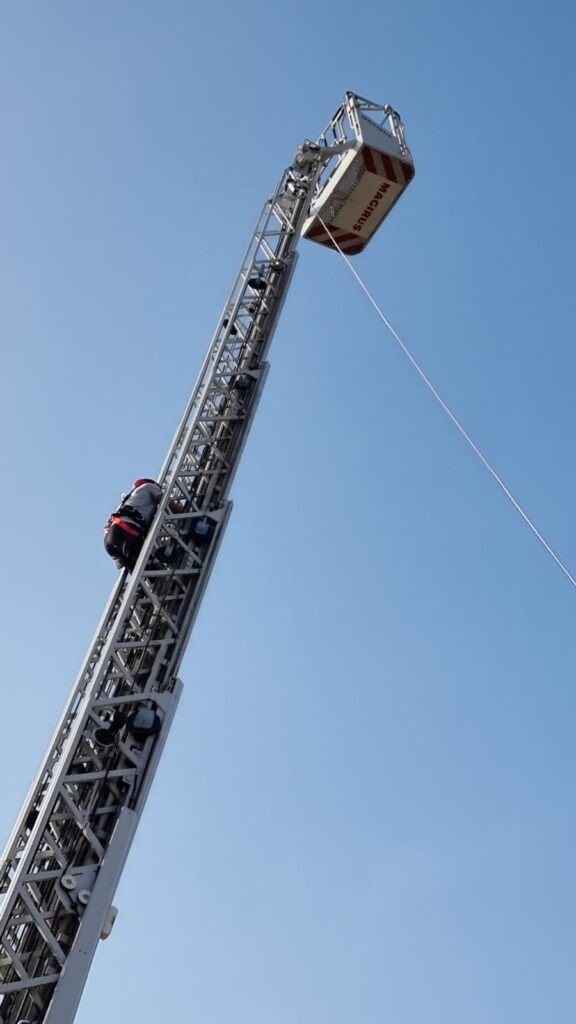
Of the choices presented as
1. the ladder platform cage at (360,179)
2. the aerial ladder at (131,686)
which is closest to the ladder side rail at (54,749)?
the aerial ladder at (131,686)

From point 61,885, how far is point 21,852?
0.49 meters

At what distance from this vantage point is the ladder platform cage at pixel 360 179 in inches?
413

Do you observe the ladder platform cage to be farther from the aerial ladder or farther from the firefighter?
the firefighter

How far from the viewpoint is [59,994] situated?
206 inches

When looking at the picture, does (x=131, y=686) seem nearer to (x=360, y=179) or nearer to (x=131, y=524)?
(x=131, y=524)

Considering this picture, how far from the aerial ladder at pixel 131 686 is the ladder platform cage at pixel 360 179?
0.03 meters

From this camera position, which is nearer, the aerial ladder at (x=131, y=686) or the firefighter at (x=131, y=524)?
the aerial ladder at (x=131, y=686)

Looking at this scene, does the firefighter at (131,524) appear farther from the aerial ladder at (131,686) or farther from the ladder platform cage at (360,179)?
the ladder platform cage at (360,179)

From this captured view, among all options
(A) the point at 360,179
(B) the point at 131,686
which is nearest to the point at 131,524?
(B) the point at 131,686

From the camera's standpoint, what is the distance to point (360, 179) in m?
10.6

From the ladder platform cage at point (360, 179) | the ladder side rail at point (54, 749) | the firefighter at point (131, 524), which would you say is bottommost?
the ladder side rail at point (54, 749)

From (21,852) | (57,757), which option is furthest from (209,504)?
(21,852)

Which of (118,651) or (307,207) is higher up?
(307,207)

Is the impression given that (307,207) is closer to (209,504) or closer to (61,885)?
(209,504)
